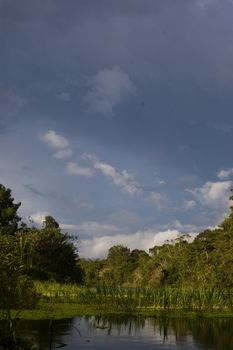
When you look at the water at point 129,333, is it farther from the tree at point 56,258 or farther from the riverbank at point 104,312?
the tree at point 56,258

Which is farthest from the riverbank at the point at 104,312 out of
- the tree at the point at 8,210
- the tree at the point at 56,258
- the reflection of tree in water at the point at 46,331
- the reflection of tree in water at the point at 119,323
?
the tree at the point at 8,210

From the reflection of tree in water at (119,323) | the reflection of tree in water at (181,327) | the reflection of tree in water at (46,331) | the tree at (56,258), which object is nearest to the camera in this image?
the reflection of tree in water at (46,331)

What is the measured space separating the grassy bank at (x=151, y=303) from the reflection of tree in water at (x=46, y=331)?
3605mm

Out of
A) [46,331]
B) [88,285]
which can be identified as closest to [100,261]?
[88,285]

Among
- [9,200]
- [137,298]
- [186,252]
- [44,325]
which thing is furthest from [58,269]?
[44,325]

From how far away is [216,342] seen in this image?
1873cm

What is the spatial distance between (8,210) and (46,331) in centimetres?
4241

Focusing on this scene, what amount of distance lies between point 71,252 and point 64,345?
1723 inches

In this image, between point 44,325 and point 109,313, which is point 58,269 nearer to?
point 109,313

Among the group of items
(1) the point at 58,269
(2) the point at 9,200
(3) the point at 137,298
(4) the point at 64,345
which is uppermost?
(2) the point at 9,200

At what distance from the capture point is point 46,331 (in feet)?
64.1

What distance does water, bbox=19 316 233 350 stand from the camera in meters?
17.5

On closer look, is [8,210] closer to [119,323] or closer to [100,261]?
[119,323]

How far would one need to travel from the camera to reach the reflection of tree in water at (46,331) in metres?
16.9
